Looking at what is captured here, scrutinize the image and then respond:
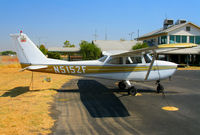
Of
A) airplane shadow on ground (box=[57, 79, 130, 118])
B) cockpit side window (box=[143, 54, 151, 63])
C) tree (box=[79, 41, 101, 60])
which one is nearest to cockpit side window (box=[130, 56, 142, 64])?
cockpit side window (box=[143, 54, 151, 63])

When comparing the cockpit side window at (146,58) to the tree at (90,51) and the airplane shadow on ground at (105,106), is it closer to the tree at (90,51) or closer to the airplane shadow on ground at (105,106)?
the airplane shadow on ground at (105,106)

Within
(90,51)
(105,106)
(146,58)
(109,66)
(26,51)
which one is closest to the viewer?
(105,106)

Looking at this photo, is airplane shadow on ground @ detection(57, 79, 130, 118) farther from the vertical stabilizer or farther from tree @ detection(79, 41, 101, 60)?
tree @ detection(79, 41, 101, 60)

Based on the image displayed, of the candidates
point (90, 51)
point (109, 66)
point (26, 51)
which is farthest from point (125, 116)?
point (90, 51)

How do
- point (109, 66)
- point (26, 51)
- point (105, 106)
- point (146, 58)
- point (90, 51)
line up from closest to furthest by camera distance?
point (105, 106) → point (26, 51) → point (109, 66) → point (146, 58) → point (90, 51)

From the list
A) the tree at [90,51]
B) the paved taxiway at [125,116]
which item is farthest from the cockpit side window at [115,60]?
the tree at [90,51]

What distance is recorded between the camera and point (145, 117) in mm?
6352

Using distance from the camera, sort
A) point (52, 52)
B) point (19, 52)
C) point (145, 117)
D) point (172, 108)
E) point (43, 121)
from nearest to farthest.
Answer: point (43, 121)
point (145, 117)
point (172, 108)
point (19, 52)
point (52, 52)

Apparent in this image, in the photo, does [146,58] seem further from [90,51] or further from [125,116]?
[90,51]

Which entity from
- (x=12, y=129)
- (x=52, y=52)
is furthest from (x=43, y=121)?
(x=52, y=52)

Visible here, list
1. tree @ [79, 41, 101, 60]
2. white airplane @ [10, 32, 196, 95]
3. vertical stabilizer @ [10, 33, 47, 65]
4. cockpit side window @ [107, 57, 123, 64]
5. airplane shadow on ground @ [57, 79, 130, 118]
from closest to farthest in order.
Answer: airplane shadow on ground @ [57, 79, 130, 118] < vertical stabilizer @ [10, 33, 47, 65] < white airplane @ [10, 32, 196, 95] < cockpit side window @ [107, 57, 123, 64] < tree @ [79, 41, 101, 60]

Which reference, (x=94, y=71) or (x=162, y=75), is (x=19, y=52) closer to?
(x=94, y=71)

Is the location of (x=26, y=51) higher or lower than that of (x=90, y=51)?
lower

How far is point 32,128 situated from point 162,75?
7.91 m
